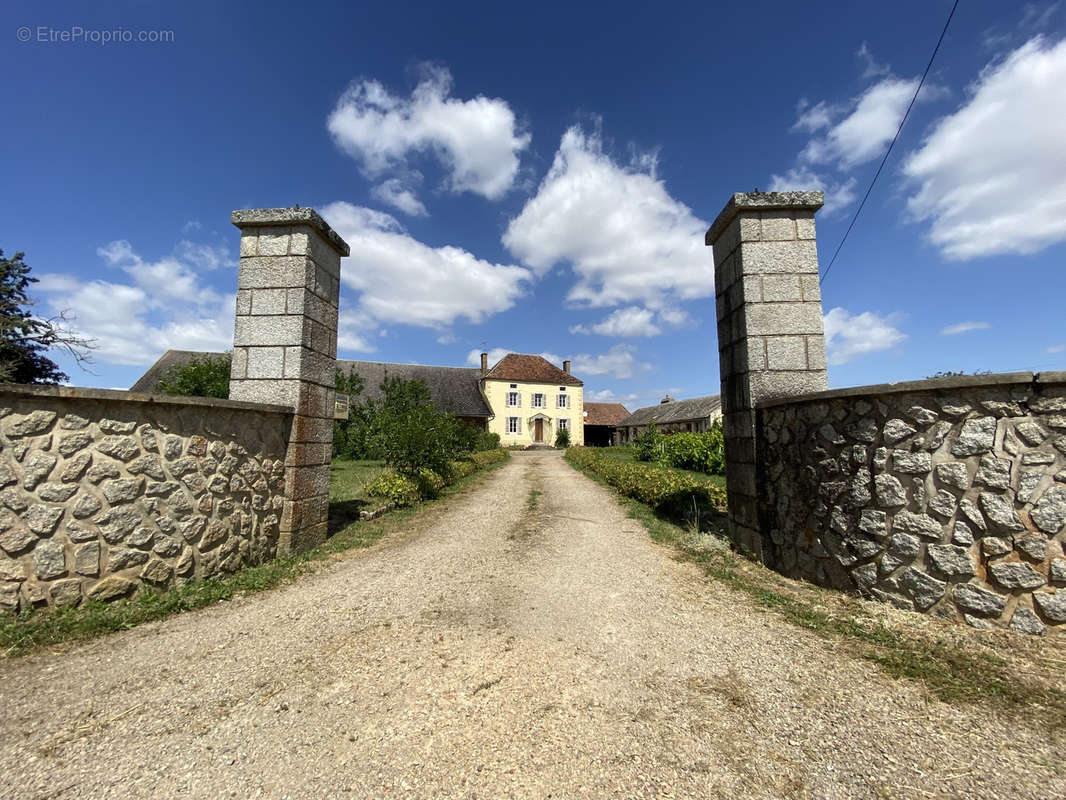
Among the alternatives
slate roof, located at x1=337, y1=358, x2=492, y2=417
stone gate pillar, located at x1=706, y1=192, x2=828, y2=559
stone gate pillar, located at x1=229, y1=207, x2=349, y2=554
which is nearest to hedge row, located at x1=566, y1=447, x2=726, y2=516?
stone gate pillar, located at x1=706, y1=192, x2=828, y2=559

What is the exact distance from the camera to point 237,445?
4422 millimetres

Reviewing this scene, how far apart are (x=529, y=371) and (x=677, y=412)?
12217 millimetres

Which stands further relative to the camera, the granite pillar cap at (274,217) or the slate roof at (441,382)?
the slate roof at (441,382)

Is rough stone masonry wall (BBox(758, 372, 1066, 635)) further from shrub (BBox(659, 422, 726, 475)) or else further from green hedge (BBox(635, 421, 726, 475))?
shrub (BBox(659, 422, 726, 475))

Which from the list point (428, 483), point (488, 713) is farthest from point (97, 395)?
point (428, 483)

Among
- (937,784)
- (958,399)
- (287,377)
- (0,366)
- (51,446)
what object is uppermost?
(0,366)

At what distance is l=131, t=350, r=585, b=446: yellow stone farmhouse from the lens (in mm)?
33094

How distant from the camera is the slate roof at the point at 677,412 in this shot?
1231 inches

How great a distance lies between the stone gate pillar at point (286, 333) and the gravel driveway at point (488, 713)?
162 centimetres

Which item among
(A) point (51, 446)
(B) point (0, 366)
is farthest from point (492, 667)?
(B) point (0, 366)

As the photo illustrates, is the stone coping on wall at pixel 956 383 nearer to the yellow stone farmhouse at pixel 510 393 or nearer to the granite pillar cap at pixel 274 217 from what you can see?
the granite pillar cap at pixel 274 217

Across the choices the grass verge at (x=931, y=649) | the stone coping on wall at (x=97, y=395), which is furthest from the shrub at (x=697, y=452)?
the stone coping on wall at (x=97, y=395)

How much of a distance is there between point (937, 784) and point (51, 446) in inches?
210

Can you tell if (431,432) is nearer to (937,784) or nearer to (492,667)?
(492,667)
